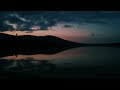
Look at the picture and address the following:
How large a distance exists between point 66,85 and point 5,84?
0.51 meters

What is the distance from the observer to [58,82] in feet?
7.91

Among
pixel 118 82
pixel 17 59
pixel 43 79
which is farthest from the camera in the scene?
pixel 17 59

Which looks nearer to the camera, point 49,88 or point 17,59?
point 49,88

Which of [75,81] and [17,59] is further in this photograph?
[17,59]

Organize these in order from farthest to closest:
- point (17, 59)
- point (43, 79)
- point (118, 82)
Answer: point (17, 59)
point (43, 79)
point (118, 82)
